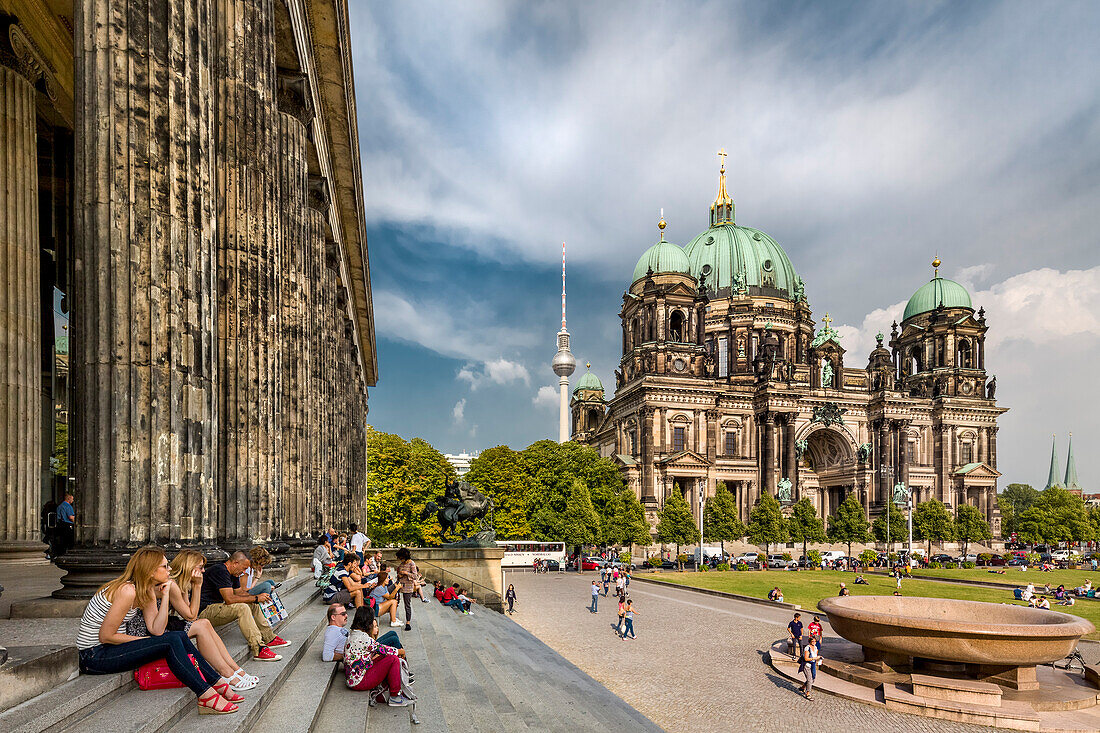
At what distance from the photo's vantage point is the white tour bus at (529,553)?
61156 millimetres

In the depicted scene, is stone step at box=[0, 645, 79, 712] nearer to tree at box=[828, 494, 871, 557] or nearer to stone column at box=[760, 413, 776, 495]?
stone column at box=[760, 413, 776, 495]

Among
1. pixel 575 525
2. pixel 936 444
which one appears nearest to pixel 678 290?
pixel 575 525

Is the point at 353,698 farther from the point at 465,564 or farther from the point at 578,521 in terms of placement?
the point at 578,521

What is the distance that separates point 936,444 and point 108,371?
98977 mm

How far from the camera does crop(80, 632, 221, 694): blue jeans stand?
552cm

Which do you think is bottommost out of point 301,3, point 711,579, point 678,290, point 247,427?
point 711,579

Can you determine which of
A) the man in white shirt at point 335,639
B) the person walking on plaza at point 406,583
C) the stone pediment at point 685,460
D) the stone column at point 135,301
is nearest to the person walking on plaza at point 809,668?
the person walking on plaza at point 406,583

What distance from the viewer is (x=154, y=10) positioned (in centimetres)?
784

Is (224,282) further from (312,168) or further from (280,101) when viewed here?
(312,168)

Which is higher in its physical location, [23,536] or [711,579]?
[23,536]

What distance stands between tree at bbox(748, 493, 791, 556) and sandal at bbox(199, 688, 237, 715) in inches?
2819

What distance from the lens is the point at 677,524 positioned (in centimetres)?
6738

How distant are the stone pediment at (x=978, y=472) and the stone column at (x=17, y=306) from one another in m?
95.3

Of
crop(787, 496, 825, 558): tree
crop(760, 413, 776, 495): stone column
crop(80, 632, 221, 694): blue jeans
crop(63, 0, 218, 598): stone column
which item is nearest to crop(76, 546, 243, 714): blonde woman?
crop(80, 632, 221, 694): blue jeans
